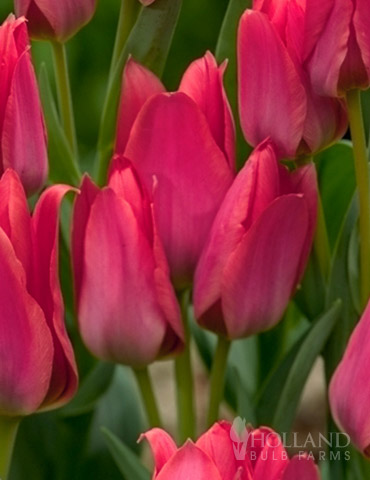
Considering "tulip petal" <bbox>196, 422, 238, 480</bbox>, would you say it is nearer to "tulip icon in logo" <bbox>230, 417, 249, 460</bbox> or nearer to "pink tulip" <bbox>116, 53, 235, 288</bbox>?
"tulip icon in logo" <bbox>230, 417, 249, 460</bbox>

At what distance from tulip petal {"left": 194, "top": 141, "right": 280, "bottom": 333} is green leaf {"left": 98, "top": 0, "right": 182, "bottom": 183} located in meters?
0.11

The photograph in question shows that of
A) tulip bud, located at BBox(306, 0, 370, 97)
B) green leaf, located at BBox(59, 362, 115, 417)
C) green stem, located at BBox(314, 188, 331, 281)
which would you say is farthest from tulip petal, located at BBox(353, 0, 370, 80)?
green leaf, located at BBox(59, 362, 115, 417)

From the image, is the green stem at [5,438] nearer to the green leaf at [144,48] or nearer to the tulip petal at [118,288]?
the tulip petal at [118,288]

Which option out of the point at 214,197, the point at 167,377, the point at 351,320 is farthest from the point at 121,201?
the point at 167,377

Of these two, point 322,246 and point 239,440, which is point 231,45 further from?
point 239,440

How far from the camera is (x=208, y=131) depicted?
434mm

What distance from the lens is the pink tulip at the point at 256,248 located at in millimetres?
423

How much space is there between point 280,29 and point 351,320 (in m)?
0.14

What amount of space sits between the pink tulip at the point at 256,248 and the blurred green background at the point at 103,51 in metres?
0.63

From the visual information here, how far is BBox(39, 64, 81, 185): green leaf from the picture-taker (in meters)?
0.54

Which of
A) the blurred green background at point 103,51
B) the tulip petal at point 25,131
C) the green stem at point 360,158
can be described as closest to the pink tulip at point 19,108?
the tulip petal at point 25,131

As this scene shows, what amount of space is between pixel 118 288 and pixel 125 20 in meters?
0.13

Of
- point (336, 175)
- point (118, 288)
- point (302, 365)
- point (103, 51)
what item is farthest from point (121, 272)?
point (103, 51)

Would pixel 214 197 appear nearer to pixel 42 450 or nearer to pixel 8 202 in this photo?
pixel 8 202
